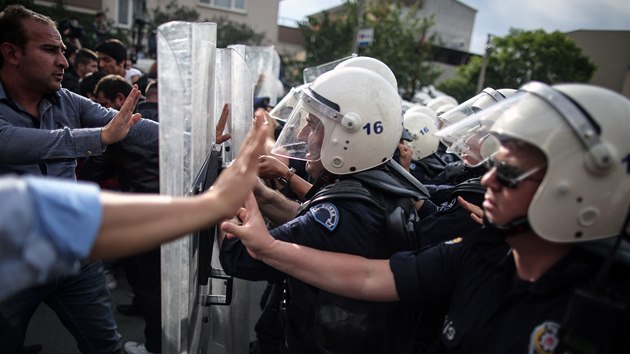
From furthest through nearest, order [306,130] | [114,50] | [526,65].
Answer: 1. [526,65]
2. [114,50]
3. [306,130]

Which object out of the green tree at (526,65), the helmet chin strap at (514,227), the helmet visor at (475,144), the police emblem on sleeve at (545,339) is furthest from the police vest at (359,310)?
the green tree at (526,65)

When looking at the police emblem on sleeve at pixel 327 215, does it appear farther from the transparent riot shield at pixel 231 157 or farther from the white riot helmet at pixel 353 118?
the transparent riot shield at pixel 231 157

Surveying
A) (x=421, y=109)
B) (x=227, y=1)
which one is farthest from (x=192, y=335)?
(x=227, y=1)

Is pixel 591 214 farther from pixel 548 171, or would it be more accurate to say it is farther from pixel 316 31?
pixel 316 31

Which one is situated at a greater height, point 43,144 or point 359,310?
point 43,144

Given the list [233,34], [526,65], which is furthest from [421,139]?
[526,65]

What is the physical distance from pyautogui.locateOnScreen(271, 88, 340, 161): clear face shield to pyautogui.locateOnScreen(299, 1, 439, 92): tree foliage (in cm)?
1574

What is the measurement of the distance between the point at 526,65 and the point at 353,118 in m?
27.1

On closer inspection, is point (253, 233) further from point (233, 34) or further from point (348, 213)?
point (233, 34)

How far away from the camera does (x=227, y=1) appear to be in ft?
71.6

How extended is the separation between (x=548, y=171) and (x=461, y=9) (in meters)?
43.6

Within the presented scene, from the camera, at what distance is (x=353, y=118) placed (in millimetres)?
1764

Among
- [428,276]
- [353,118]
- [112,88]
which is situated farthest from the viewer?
[112,88]

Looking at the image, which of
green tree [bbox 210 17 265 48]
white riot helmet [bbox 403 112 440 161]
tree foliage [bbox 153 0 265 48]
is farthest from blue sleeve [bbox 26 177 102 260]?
tree foliage [bbox 153 0 265 48]
